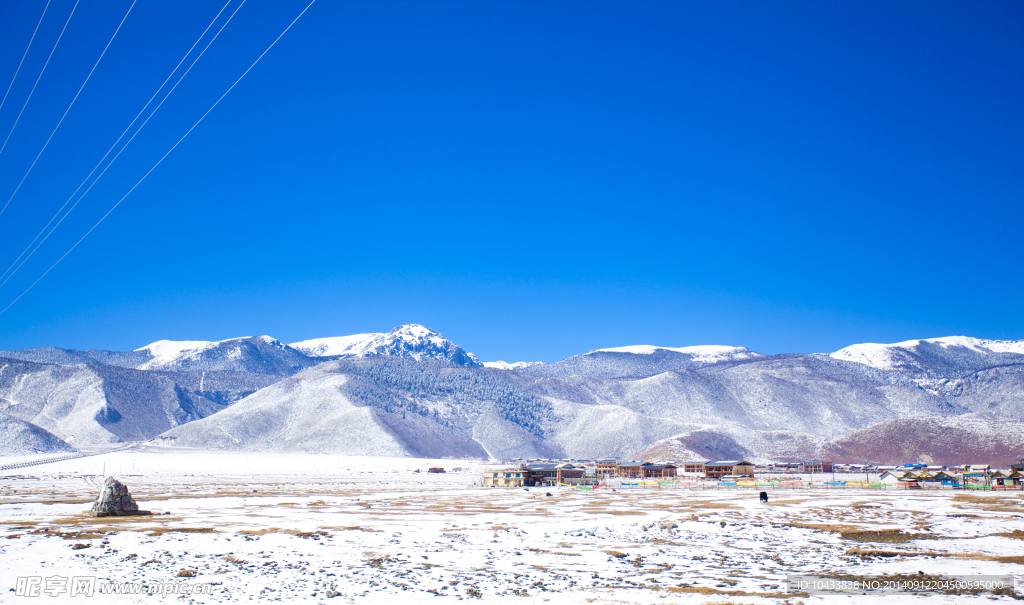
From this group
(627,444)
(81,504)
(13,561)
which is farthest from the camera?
(627,444)

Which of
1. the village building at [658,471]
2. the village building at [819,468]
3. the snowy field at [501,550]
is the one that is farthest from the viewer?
the village building at [819,468]

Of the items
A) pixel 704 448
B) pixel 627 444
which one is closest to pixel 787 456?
pixel 704 448

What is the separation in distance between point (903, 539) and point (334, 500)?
39.7 m

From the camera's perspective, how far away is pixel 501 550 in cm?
2791

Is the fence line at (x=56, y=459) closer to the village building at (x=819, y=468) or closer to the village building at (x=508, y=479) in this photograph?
the village building at (x=508, y=479)

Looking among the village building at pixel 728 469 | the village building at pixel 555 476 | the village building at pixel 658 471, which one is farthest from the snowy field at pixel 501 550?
the village building at pixel 658 471

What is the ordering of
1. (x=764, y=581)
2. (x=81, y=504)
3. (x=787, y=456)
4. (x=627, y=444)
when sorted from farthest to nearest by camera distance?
(x=627, y=444) → (x=787, y=456) → (x=81, y=504) → (x=764, y=581)

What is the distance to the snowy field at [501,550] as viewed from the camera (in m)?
20.4

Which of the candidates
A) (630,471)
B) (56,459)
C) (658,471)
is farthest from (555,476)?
(56,459)

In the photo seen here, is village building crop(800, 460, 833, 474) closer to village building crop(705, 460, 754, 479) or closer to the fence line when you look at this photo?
village building crop(705, 460, 754, 479)

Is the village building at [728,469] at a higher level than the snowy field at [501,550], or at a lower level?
lower

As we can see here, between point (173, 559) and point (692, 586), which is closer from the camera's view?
point (692, 586)

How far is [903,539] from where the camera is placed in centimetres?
3097

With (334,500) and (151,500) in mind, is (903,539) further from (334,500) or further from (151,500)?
(151,500)
